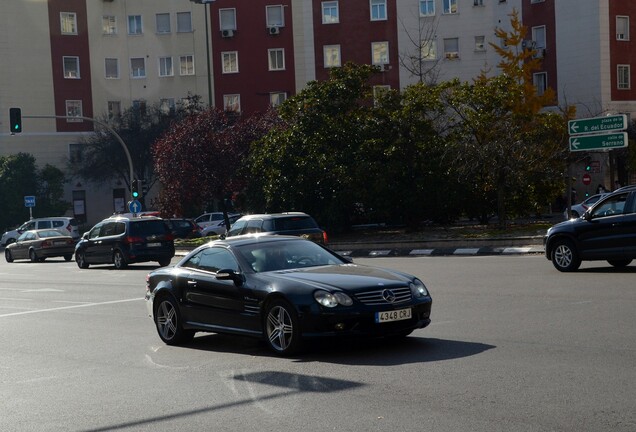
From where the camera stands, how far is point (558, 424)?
24.1ft

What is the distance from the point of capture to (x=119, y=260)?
1329 inches

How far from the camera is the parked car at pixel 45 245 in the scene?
43875mm

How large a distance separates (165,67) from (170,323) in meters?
62.3

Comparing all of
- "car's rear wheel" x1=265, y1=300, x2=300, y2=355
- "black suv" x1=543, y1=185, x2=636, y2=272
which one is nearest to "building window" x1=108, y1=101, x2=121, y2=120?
"black suv" x1=543, y1=185, x2=636, y2=272

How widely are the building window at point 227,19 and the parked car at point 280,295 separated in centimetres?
5968

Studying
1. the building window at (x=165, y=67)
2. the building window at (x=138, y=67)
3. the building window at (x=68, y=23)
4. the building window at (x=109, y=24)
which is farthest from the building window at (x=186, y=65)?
the building window at (x=68, y=23)

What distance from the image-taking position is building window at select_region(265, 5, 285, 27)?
234ft

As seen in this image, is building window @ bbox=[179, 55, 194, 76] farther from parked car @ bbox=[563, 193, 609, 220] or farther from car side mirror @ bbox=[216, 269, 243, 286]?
car side mirror @ bbox=[216, 269, 243, 286]

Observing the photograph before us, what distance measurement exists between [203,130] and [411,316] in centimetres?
3968

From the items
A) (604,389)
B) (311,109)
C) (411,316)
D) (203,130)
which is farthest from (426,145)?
(604,389)

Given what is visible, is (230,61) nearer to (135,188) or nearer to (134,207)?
(135,188)

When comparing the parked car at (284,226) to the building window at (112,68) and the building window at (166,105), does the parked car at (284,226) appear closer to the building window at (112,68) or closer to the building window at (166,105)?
the building window at (166,105)

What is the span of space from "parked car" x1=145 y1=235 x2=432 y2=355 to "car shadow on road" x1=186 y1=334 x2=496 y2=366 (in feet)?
0.62

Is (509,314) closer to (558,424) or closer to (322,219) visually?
(558,424)
